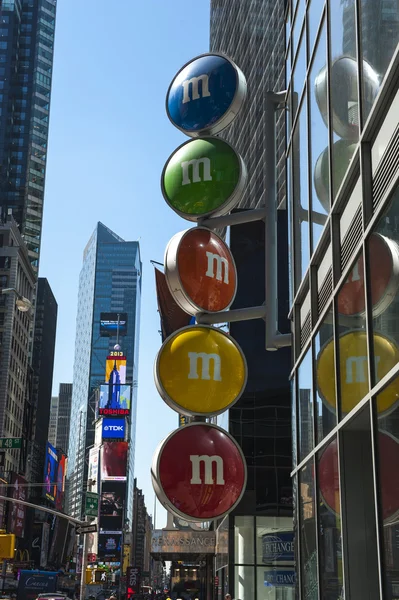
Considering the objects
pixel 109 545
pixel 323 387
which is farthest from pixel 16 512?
pixel 323 387

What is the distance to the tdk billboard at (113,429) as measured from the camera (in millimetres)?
158625

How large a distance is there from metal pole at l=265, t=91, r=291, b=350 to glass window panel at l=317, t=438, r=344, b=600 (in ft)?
4.36

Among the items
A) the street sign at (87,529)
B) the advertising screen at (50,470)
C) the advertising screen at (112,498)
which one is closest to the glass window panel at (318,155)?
the street sign at (87,529)

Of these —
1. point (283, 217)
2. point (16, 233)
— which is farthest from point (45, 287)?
point (283, 217)

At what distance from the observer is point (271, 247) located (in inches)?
321

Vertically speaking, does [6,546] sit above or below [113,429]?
below

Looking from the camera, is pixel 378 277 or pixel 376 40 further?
pixel 376 40

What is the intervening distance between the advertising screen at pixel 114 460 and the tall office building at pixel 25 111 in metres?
40.1

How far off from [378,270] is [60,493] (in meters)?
152

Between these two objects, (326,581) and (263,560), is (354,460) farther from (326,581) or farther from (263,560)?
(263,560)

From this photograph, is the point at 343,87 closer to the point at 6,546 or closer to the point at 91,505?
the point at 6,546

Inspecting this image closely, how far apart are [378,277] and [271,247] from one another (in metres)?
1.47

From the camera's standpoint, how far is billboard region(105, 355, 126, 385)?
172125 mm

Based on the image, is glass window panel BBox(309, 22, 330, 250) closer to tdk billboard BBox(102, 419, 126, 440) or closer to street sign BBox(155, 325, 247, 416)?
street sign BBox(155, 325, 247, 416)
